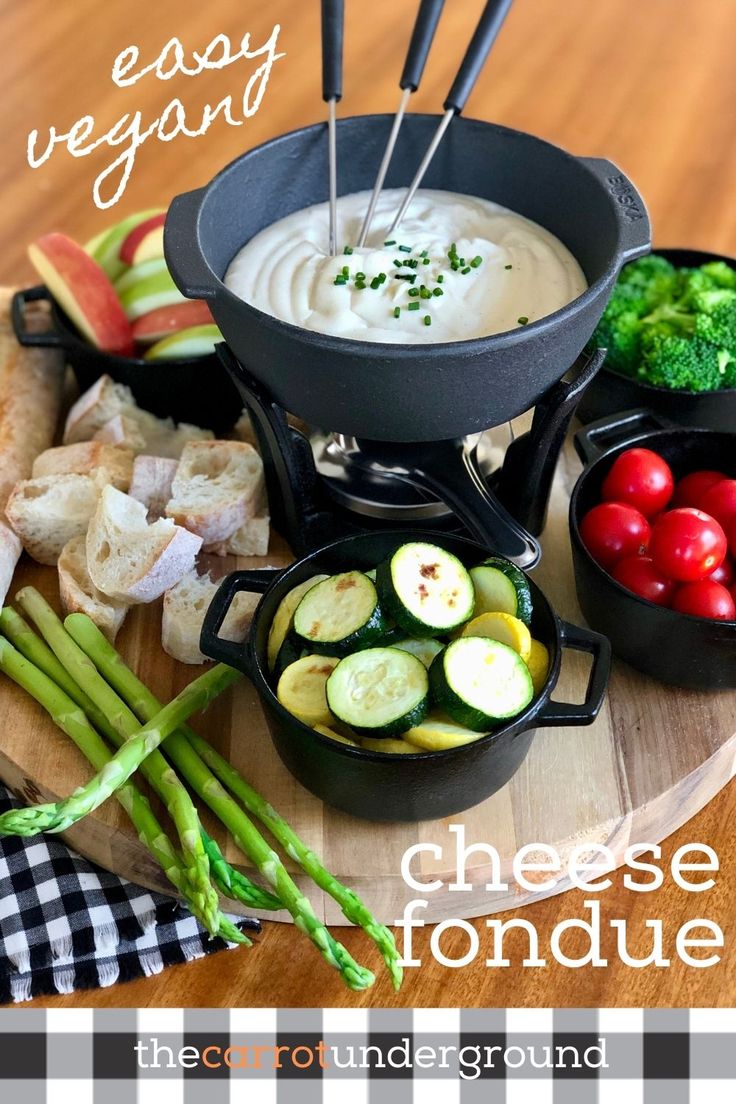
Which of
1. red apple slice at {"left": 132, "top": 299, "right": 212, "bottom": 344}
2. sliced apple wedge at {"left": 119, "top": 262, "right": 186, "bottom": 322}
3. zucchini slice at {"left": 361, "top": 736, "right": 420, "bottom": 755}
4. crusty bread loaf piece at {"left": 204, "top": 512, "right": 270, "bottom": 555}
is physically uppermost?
sliced apple wedge at {"left": 119, "top": 262, "right": 186, "bottom": 322}

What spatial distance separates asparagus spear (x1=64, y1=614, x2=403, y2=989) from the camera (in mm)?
1636

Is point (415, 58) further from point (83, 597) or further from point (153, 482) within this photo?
point (83, 597)

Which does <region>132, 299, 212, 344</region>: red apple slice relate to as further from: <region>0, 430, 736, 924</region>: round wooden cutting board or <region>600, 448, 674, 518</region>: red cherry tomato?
<region>600, 448, 674, 518</region>: red cherry tomato

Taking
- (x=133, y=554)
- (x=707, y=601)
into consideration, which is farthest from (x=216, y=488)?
(x=707, y=601)

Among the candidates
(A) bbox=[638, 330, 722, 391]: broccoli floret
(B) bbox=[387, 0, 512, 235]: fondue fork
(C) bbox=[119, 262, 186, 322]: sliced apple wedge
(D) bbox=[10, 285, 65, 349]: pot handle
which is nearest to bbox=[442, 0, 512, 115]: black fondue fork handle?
(B) bbox=[387, 0, 512, 235]: fondue fork

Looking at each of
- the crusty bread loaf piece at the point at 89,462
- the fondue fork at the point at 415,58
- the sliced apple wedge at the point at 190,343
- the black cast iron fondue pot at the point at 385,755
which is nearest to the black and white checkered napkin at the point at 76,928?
the black cast iron fondue pot at the point at 385,755

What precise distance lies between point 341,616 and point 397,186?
3.27 feet

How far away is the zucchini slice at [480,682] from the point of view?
1.61 metres

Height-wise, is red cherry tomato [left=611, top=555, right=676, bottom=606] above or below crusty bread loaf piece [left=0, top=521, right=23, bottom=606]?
below

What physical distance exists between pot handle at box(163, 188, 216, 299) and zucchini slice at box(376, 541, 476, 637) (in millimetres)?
506

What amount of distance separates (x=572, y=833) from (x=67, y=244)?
1596mm

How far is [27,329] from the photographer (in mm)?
2732

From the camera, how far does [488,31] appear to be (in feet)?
6.77

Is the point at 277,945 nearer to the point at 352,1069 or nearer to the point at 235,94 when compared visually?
the point at 352,1069
